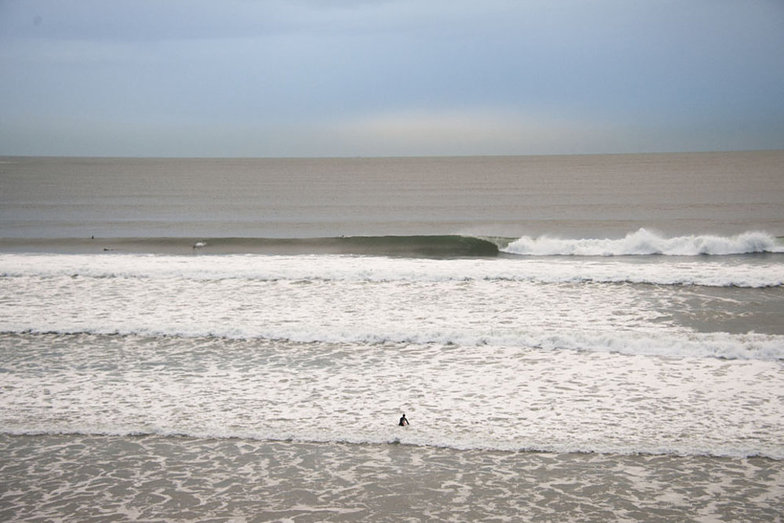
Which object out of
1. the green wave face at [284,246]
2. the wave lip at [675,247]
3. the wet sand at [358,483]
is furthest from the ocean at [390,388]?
the green wave face at [284,246]

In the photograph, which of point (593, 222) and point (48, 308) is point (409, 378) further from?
point (593, 222)

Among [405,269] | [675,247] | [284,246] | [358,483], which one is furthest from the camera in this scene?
[284,246]

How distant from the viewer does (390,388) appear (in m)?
8.59

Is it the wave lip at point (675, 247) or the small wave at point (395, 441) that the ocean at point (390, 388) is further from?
the wave lip at point (675, 247)

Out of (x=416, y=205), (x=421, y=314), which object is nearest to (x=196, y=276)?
(x=421, y=314)

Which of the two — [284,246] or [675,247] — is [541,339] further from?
[284,246]

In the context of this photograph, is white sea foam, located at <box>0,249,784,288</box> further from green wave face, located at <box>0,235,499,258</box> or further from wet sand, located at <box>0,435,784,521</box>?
wet sand, located at <box>0,435,784,521</box>

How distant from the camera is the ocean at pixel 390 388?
19.1ft

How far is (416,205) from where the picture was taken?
43.2 m

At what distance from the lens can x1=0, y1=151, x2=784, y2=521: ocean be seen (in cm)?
581

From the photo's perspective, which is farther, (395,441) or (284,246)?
(284,246)

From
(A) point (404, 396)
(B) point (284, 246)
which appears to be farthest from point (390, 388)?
(B) point (284, 246)

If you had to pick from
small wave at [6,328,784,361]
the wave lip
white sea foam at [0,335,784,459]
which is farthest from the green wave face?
white sea foam at [0,335,784,459]

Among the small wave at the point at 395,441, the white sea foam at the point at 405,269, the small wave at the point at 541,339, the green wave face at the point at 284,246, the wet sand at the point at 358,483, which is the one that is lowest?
the wet sand at the point at 358,483
